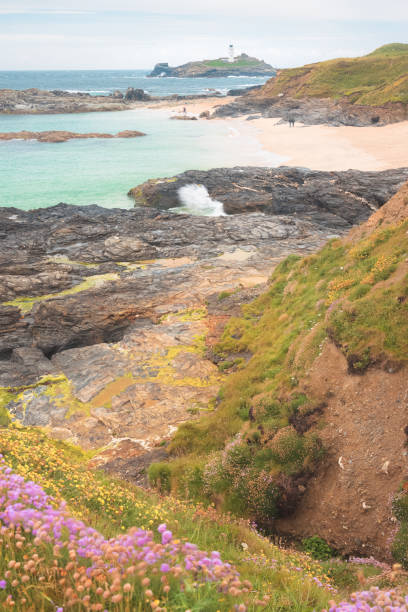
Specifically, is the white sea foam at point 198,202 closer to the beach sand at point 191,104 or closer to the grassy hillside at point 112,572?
the grassy hillside at point 112,572

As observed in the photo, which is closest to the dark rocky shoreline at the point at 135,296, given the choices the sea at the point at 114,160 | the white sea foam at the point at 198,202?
the white sea foam at the point at 198,202

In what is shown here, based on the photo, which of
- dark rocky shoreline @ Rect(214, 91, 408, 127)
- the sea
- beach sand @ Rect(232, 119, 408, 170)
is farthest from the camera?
dark rocky shoreline @ Rect(214, 91, 408, 127)

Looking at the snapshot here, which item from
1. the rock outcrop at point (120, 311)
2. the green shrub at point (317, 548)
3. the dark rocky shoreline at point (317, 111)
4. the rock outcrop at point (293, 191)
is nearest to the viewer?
the green shrub at point (317, 548)

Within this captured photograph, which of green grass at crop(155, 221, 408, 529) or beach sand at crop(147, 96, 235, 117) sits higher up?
beach sand at crop(147, 96, 235, 117)

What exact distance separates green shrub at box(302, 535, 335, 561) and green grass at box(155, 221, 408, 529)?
85 centimetres

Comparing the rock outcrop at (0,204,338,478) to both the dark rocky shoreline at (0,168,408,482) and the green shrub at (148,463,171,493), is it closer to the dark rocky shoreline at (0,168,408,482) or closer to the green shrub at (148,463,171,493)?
the dark rocky shoreline at (0,168,408,482)

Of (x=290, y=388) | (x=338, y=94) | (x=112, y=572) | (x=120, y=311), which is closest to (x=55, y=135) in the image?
(x=338, y=94)

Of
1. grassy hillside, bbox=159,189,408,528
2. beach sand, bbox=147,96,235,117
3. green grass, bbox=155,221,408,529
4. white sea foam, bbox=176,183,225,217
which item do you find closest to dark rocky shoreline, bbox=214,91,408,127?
beach sand, bbox=147,96,235,117

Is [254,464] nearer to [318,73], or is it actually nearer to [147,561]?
[147,561]

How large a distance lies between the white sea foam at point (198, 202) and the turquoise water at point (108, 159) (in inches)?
252

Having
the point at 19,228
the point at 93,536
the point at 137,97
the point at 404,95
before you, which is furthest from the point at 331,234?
the point at 137,97

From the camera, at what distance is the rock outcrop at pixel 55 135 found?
90875 mm

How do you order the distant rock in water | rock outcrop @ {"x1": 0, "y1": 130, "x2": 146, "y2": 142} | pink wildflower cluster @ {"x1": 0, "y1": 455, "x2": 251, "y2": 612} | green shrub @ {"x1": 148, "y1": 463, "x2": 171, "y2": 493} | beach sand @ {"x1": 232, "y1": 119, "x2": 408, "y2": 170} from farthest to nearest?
the distant rock in water, rock outcrop @ {"x1": 0, "y1": 130, "x2": 146, "y2": 142}, beach sand @ {"x1": 232, "y1": 119, "x2": 408, "y2": 170}, green shrub @ {"x1": 148, "y1": 463, "x2": 171, "y2": 493}, pink wildflower cluster @ {"x1": 0, "y1": 455, "x2": 251, "y2": 612}

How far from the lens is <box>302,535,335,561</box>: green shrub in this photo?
8812 millimetres
